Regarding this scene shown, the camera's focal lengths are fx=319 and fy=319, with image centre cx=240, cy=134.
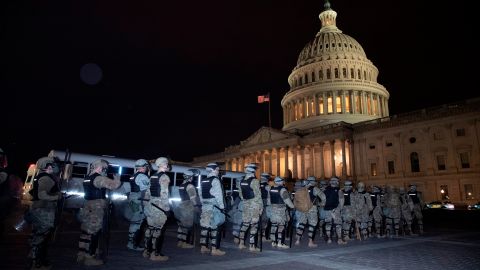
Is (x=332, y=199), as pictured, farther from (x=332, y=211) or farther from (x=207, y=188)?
(x=207, y=188)

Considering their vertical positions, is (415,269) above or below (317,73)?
below

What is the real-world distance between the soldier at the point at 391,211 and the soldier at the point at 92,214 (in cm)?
1371

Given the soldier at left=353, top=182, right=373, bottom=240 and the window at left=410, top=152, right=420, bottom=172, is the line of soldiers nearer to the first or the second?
the soldier at left=353, top=182, right=373, bottom=240

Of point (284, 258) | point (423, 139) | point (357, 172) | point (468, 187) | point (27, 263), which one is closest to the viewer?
point (27, 263)

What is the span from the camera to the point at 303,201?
12180 mm

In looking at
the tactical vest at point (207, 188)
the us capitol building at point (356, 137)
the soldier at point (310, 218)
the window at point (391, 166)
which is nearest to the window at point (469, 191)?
the us capitol building at point (356, 137)

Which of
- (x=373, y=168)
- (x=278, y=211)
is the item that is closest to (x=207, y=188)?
(x=278, y=211)

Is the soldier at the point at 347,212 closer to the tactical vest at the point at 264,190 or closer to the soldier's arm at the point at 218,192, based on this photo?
the tactical vest at the point at 264,190

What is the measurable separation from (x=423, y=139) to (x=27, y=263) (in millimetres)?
54868

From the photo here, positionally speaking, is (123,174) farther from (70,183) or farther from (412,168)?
(412,168)

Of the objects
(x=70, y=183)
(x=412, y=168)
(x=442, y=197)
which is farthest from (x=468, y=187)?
(x=70, y=183)

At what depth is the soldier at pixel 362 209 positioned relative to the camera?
568 inches

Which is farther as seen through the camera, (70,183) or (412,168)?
(412,168)

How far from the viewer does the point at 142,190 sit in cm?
965
